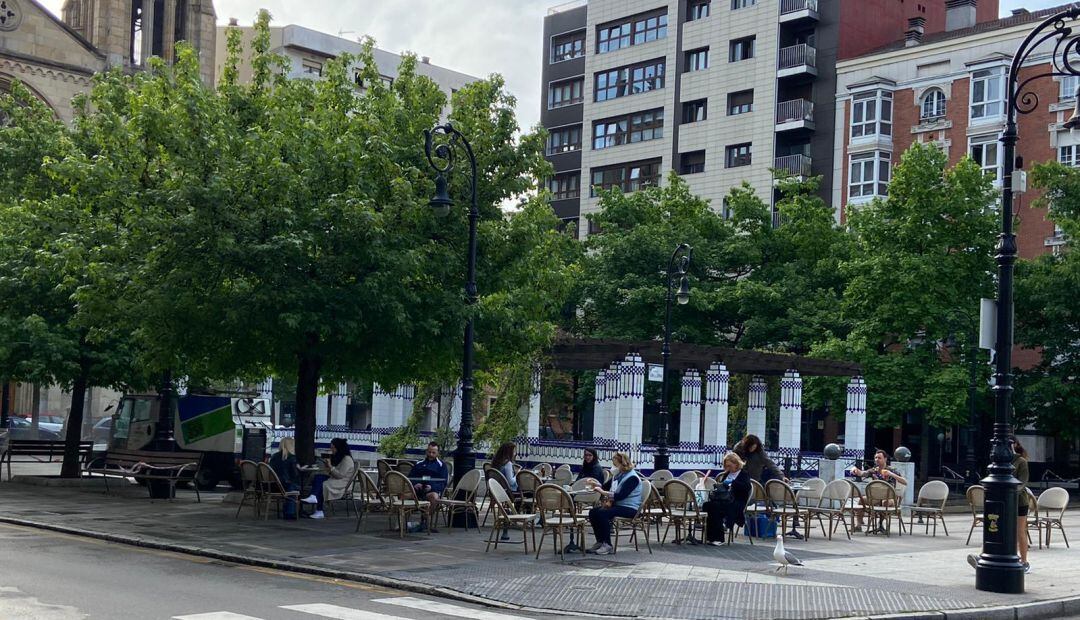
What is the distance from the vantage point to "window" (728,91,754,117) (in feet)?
209

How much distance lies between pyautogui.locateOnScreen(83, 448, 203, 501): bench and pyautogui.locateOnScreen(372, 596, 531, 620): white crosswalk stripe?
12.4 meters

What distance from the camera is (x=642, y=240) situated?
162ft

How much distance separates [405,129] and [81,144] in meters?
9.60

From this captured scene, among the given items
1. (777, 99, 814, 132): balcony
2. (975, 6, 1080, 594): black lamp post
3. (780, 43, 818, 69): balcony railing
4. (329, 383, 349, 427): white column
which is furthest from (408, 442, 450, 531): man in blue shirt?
(780, 43, 818, 69): balcony railing

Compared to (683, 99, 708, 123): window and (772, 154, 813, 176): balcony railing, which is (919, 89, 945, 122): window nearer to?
(772, 154, 813, 176): balcony railing

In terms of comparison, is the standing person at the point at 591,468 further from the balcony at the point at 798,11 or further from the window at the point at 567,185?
the window at the point at 567,185

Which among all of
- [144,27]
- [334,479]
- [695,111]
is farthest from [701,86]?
[334,479]

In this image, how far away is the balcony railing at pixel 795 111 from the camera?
6125cm

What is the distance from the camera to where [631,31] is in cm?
7006

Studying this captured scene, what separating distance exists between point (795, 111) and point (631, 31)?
40.2 ft

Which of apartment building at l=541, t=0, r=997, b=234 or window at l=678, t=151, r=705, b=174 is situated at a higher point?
apartment building at l=541, t=0, r=997, b=234

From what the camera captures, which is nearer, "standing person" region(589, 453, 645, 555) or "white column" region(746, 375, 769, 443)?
"standing person" region(589, 453, 645, 555)

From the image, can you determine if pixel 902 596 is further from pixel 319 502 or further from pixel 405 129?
pixel 405 129

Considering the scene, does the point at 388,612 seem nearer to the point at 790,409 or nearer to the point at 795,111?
the point at 790,409
